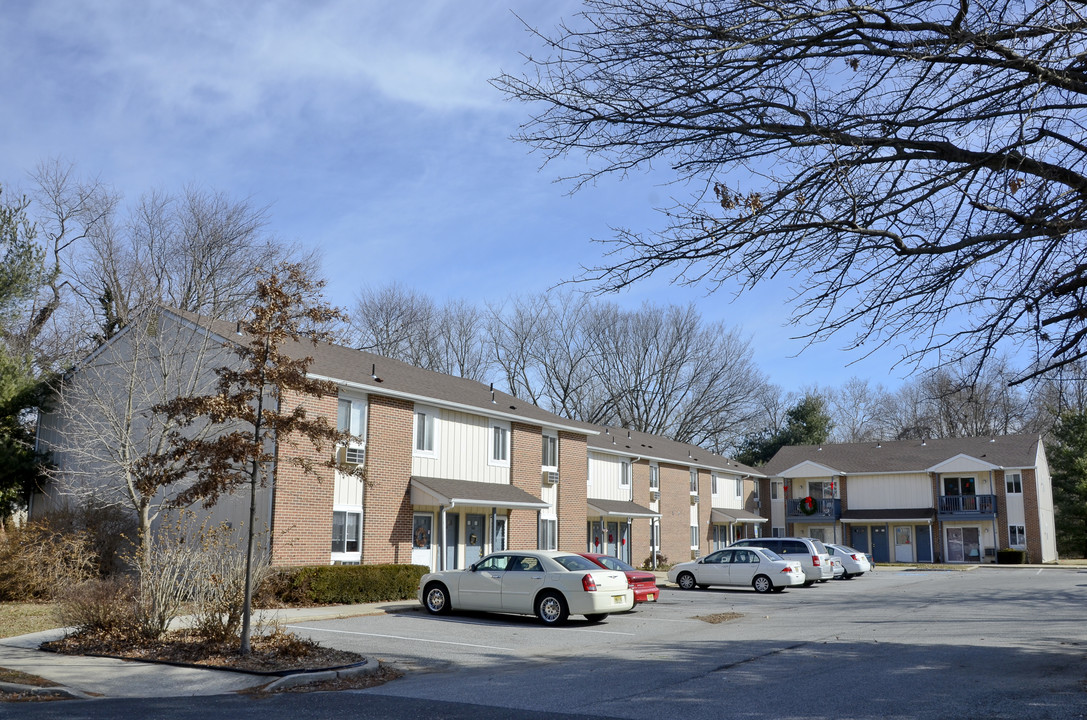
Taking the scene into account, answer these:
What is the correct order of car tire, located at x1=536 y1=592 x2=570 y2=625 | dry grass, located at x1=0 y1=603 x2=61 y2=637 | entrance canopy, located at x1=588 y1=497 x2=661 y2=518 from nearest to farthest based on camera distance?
dry grass, located at x1=0 y1=603 x2=61 y2=637 → car tire, located at x1=536 y1=592 x2=570 y2=625 → entrance canopy, located at x1=588 y1=497 x2=661 y2=518

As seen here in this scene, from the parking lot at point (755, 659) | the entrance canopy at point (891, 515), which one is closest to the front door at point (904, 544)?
the entrance canopy at point (891, 515)

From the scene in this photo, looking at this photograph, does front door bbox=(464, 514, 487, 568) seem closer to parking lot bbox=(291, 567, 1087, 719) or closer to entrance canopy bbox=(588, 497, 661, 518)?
parking lot bbox=(291, 567, 1087, 719)

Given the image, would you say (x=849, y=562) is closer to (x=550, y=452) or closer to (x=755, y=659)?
(x=550, y=452)

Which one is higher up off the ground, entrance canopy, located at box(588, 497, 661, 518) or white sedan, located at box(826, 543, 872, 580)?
entrance canopy, located at box(588, 497, 661, 518)

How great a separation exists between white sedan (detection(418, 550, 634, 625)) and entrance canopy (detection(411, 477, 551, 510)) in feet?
19.1

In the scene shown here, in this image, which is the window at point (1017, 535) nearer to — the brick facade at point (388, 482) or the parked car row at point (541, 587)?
the parked car row at point (541, 587)

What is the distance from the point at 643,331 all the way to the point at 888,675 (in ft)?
155

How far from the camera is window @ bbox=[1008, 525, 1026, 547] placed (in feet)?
165

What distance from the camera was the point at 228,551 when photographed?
1367 cm

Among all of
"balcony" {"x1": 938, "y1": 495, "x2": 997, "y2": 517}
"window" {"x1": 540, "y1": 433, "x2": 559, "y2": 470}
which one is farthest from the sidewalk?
"balcony" {"x1": 938, "y1": 495, "x2": 997, "y2": 517}

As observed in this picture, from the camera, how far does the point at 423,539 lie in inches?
1017

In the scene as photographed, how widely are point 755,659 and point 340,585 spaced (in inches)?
435

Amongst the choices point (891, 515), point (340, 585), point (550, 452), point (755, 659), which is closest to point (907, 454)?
point (891, 515)

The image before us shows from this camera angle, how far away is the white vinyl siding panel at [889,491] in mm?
Answer: 53781
